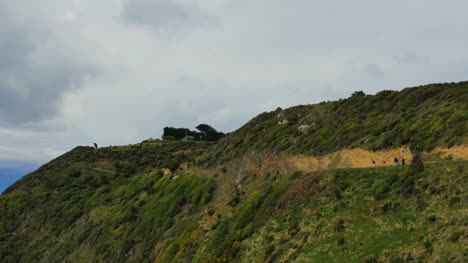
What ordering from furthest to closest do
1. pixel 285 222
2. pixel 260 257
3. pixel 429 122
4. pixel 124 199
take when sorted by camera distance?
1. pixel 124 199
2. pixel 429 122
3. pixel 285 222
4. pixel 260 257

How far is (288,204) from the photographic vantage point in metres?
32.6

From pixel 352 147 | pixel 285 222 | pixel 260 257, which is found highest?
pixel 352 147

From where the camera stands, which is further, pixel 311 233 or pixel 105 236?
pixel 105 236

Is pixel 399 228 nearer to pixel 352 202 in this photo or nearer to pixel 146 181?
pixel 352 202

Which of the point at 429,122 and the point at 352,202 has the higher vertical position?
the point at 429,122

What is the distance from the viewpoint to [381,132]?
129ft

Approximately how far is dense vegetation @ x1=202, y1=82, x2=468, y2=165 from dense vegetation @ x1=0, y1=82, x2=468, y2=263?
201 mm

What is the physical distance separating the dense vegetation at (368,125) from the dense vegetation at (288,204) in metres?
0.20

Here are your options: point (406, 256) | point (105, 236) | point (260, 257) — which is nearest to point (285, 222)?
point (260, 257)

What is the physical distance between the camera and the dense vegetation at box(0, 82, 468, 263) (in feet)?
70.9

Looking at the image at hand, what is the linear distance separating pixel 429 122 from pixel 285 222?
18.4m

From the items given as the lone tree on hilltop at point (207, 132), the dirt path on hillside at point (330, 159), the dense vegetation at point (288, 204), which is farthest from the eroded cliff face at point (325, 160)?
the lone tree on hilltop at point (207, 132)

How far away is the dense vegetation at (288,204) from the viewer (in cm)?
2161

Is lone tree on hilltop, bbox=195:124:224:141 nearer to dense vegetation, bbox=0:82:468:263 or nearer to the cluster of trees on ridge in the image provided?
the cluster of trees on ridge
